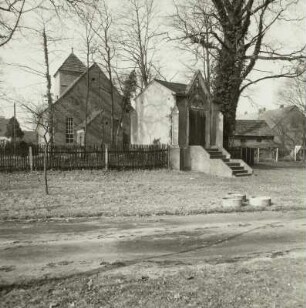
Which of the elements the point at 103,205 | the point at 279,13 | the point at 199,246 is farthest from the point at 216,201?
the point at 279,13

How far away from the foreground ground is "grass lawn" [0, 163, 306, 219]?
171cm

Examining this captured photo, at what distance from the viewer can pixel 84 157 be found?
21438mm

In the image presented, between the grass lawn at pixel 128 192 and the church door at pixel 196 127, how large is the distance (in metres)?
3.95

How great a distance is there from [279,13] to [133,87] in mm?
19190

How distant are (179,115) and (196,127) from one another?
1896 millimetres

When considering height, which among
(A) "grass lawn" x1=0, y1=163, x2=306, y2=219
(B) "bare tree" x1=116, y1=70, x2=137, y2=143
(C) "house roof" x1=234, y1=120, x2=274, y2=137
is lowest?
(A) "grass lawn" x1=0, y1=163, x2=306, y2=219

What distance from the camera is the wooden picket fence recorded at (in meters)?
20.3

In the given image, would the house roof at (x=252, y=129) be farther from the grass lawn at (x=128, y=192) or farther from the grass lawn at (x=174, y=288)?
the grass lawn at (x=174, y=288)

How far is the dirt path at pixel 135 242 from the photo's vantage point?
20.6 ft

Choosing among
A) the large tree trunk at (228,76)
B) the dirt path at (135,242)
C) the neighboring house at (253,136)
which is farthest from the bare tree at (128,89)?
the dirt path at (135,242)

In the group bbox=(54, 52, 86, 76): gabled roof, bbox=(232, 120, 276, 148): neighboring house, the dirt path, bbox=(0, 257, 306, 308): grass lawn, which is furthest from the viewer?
bbox=(232, 120, 276, 148): neighboring house

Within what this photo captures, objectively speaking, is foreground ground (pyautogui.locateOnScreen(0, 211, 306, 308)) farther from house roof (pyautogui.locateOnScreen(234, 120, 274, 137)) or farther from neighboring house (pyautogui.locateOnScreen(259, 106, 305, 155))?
neighboring house (pyautogui.locateOnScreen(259, 106, 305, 155))

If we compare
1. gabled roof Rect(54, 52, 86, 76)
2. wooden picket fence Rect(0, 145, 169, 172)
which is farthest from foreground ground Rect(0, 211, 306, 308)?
gabled roof Rect(54, 52, 86, 76)

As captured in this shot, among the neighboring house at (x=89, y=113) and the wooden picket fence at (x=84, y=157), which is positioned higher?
the neighboring house at (x=89, y=113)
